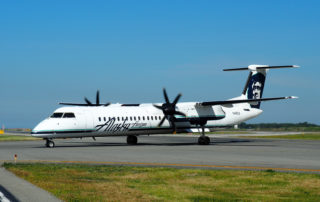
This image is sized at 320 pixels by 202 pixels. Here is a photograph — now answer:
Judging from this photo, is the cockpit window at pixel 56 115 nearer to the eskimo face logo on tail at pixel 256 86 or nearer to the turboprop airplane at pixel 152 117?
the turboprop airplane at pixel 152 117

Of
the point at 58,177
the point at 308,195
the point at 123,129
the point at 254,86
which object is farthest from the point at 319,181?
the point at 254,86

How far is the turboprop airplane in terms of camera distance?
36.8m

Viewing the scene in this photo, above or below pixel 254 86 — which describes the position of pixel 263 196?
below

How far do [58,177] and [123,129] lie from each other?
23.0 metres

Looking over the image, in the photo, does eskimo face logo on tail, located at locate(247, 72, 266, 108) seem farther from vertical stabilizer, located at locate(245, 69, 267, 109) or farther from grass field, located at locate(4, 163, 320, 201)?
grass field, located at locate(4, 163, 320, 201)

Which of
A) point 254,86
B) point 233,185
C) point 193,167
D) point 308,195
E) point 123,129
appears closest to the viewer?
point 308,195

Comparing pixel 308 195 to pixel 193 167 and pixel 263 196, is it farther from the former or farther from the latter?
pixel 193 167

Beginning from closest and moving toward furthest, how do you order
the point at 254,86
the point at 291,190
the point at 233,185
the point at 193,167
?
1. the point at 291,190
2. the point at 233,185
3. the point at 193,167
4. the point at 254,86

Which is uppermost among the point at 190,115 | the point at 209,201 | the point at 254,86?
the point at 254,86

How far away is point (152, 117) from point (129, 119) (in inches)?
97.8

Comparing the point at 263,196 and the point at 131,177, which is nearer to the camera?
the point at 263,196

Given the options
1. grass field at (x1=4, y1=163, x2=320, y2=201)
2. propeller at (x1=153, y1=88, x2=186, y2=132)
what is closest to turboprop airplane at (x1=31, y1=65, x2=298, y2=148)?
propeller at (x1=153, y1=88, x2=186, y2=132)

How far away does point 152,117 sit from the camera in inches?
1629

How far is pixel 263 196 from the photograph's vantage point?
12.7 m
